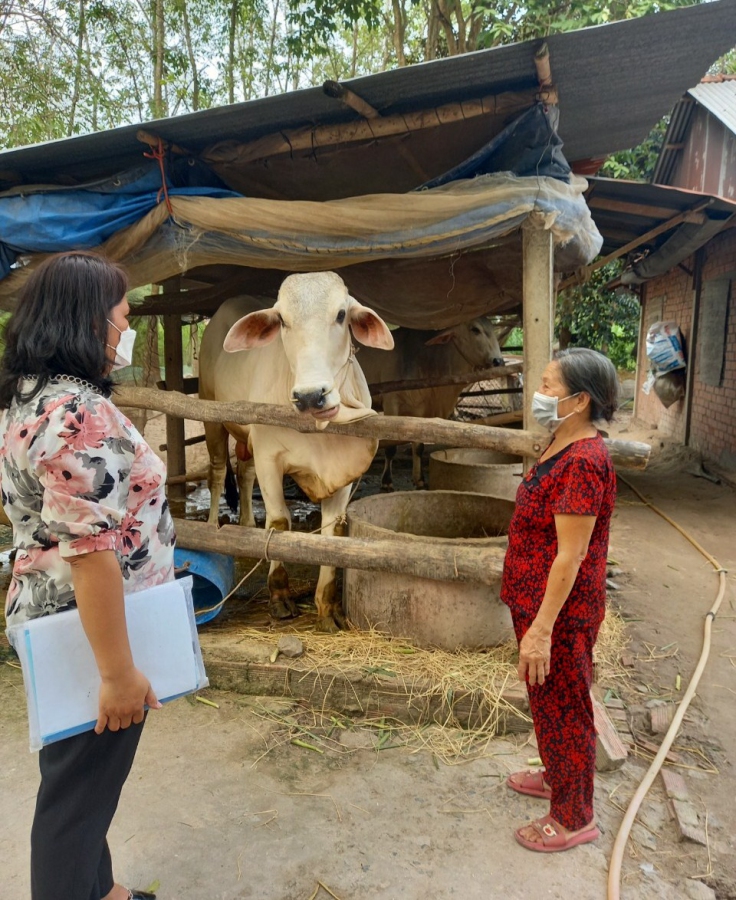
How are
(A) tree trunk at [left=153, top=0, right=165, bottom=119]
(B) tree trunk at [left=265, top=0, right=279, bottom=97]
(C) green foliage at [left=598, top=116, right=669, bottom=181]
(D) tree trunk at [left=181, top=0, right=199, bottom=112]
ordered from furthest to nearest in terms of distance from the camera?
(B) tree trunk at [left=265, top=0, right=279, bottom=97] < (D) tree trunk at [left=181, top=0, right=199, bottom=112] < (A) tree trunk at [left=153, top=0, right=165, bottom=119] < (C) green foliage at [left=598, top=116, right=669, bottom=181]

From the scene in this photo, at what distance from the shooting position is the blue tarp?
334 cm

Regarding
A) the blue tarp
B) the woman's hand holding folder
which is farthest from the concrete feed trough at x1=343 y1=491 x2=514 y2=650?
the blue tarp

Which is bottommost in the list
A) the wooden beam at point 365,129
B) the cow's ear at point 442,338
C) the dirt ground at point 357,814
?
the dirt ground at point 357,814

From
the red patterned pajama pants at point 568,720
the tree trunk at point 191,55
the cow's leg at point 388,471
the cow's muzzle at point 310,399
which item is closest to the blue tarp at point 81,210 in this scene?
the cow's muzzle at point 310,399

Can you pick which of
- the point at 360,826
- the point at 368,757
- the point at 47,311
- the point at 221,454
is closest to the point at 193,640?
the point at 47,311

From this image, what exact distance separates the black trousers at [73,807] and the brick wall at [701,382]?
26.5 feet

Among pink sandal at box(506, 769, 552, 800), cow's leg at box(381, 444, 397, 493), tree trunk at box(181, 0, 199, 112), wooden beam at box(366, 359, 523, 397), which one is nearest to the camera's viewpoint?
pink sandal at box(506, 769, 552, 800)

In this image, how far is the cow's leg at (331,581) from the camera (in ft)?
11.3

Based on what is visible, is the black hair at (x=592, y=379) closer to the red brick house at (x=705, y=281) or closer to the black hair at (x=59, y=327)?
the black hair at (x=59, y=327)

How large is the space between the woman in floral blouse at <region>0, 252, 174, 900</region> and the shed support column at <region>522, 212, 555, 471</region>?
211cm

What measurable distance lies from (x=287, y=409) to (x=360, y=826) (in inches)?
71.0

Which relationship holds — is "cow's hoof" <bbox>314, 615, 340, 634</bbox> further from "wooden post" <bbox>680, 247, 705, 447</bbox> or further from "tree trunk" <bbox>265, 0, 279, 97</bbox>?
"tree trunk" <bbox>265, 0, 279, 97</bbox>

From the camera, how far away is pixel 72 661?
1348 mm

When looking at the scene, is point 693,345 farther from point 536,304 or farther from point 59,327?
point 59,327
